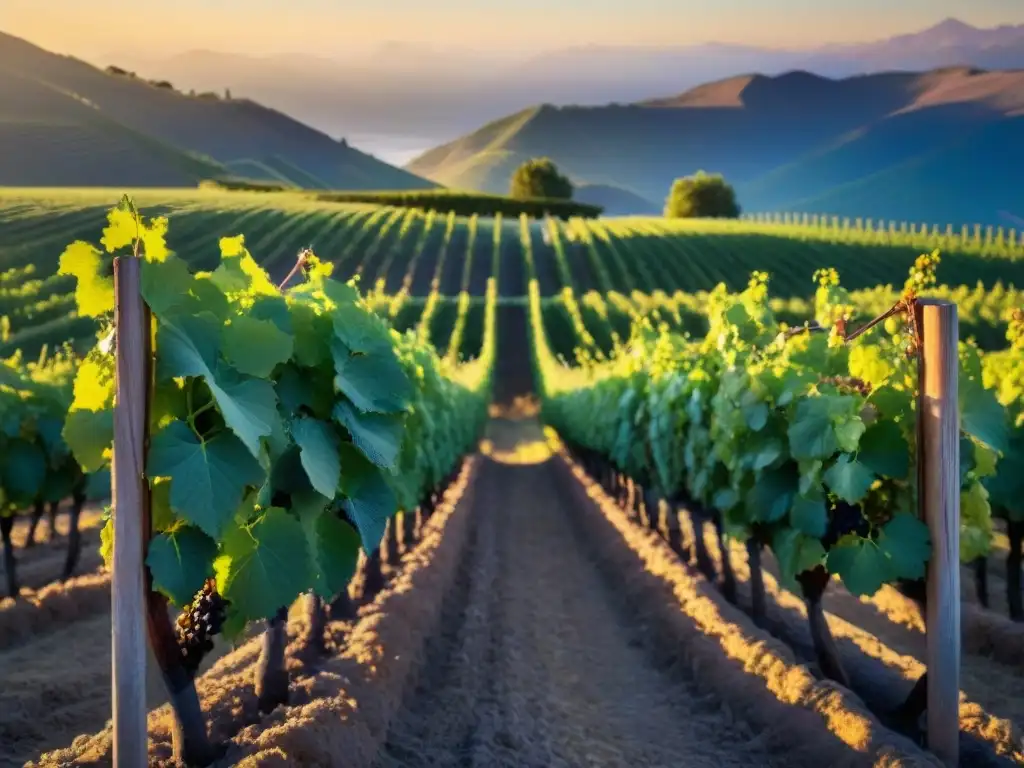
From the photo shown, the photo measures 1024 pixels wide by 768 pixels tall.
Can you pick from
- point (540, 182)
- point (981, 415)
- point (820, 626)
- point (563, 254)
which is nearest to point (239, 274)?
point (981, 415)

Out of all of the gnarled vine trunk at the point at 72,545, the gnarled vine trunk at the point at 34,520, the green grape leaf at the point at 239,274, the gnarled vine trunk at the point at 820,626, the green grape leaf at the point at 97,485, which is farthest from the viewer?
the gnarled vine trunk at the point at 34,520

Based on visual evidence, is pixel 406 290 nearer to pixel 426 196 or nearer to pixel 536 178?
pixel 426 196

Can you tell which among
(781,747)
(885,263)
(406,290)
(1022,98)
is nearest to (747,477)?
(781,747)

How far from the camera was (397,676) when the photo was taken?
557 centimetres

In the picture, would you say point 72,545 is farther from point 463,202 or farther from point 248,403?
point 463,202

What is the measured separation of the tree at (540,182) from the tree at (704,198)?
407 inches

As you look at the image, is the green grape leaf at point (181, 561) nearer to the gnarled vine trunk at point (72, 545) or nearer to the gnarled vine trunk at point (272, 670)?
the gnarled vine trunk at point (272, 670)

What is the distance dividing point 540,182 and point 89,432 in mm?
87055

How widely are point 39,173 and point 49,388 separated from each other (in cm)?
4525

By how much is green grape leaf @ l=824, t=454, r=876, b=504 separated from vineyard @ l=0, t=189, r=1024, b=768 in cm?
1

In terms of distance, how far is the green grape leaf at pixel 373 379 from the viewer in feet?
12.6

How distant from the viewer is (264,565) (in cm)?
335

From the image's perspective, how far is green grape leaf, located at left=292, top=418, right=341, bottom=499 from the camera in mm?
3412

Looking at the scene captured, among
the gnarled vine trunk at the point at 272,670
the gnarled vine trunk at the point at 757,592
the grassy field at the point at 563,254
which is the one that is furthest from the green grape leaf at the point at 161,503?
the grassy field at the point at 563,254
